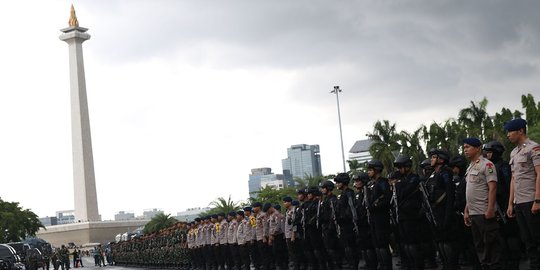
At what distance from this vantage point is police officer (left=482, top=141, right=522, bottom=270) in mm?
10531

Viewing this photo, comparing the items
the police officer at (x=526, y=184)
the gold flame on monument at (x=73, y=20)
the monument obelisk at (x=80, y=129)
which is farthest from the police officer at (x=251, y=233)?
the gold flame on monument at (x=73, y=20)

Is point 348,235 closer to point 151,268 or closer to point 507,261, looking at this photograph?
point 507,261

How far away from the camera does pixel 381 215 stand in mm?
12539

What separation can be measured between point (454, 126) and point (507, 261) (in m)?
38.5

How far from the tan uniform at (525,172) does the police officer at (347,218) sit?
4801mm

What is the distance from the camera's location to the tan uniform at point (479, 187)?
984 cm

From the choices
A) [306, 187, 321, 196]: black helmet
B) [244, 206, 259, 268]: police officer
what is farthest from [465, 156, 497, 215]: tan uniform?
[244, 206, 259, 268]: police officer

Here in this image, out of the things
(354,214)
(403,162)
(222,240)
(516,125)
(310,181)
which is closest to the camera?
(516,125)

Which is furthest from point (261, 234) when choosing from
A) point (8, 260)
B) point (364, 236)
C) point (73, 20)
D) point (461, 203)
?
point (73, 20)

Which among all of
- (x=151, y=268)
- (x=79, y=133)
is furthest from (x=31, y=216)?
(x=151, y=268)

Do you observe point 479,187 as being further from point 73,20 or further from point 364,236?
point 73,20

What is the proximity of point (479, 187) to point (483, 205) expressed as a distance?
8.0 inches

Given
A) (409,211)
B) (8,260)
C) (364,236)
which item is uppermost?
(409,211)

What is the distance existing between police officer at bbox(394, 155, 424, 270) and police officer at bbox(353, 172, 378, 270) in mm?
1406
